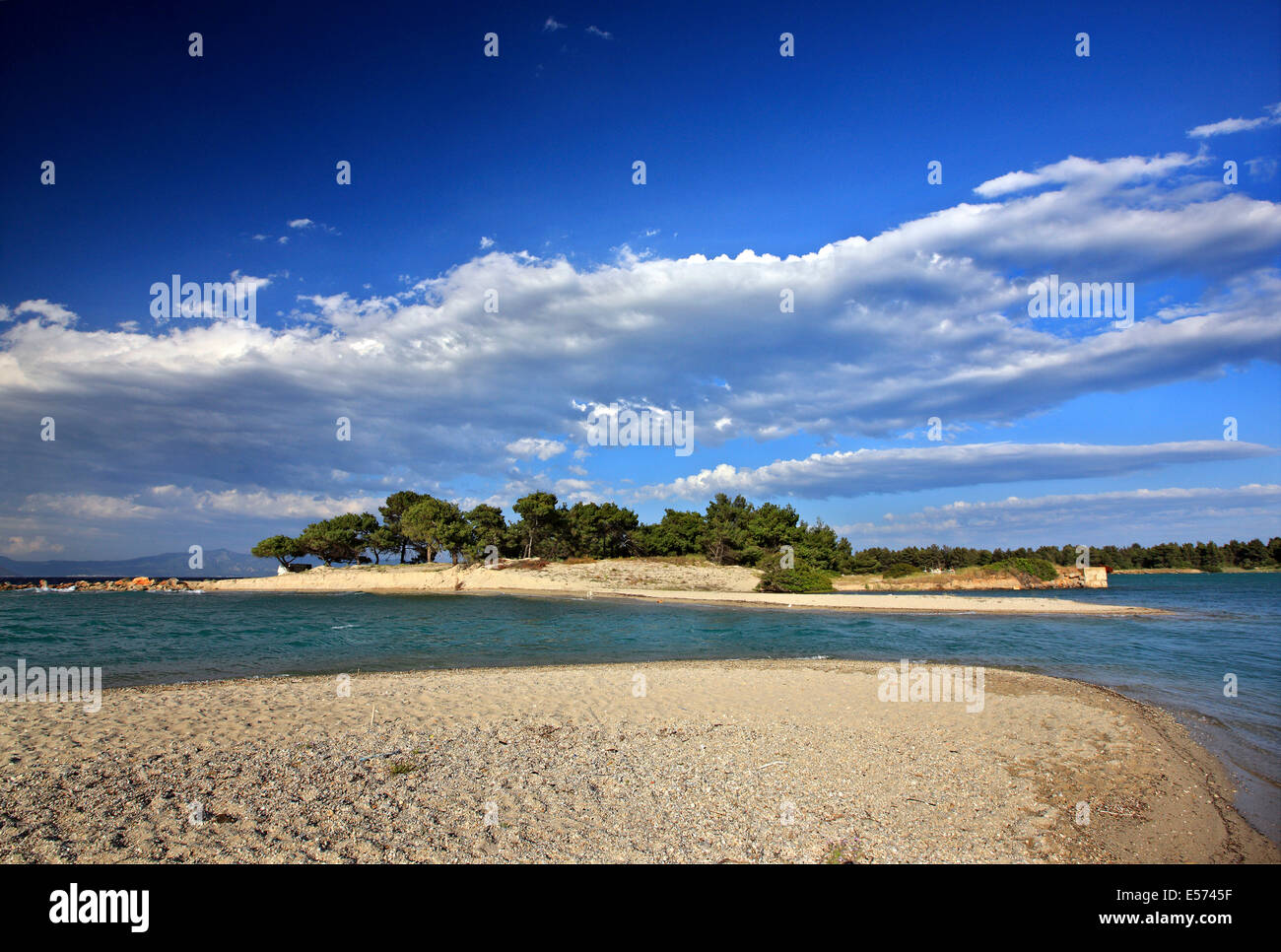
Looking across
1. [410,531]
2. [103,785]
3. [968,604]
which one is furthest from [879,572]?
[103,785]

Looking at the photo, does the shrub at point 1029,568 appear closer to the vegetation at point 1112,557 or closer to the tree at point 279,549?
the vegetation at point 1112,557

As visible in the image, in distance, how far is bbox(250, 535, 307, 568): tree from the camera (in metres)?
79.4

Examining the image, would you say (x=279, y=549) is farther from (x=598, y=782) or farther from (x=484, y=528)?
(x=598, y=782)

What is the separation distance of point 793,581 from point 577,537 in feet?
108

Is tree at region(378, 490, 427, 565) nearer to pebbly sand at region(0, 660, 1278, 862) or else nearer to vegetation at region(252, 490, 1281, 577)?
vegetation at region(252, 490, 1281, 577)

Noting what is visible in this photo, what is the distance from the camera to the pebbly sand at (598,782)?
571cm

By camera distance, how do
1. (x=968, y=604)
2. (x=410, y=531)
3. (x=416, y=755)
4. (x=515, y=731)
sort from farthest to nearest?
(x=410, y=531) < (x=968, y=604) < (x=515, y=731) < (x=416, y=755)

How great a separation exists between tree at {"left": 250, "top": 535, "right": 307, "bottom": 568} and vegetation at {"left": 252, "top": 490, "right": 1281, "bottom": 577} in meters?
0.14

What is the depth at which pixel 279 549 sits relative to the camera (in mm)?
79625

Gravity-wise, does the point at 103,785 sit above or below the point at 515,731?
above
